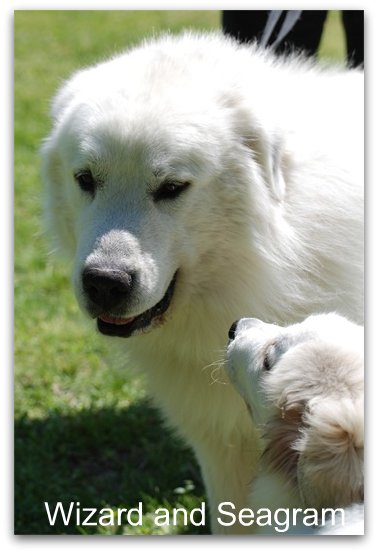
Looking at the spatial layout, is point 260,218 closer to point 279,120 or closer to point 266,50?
point 279,120

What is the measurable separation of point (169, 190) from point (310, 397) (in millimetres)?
926

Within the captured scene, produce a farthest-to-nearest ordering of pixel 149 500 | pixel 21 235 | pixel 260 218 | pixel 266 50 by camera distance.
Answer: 1. pixel 21 235
2. pixel 149 500
3. pixel 266 50
4. pixel 260 218

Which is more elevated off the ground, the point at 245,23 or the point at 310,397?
the point at 245,23

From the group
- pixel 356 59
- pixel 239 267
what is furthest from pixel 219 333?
pixel 356 59

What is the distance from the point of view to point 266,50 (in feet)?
11.9

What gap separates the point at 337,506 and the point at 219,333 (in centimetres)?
108

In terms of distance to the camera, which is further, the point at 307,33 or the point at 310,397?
the point at 307,33

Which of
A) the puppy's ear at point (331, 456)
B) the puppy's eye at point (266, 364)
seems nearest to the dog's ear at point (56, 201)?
the puppy's eye at point (266, 364)

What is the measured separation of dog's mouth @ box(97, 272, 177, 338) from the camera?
3201 mm

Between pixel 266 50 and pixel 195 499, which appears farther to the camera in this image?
pixel 195 499

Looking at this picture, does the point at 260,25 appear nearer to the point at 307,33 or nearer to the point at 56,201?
the point at 307,33

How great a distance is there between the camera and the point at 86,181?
3254mm

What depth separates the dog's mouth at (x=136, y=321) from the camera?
3.20 metres

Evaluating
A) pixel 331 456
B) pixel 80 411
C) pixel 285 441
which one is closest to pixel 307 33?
pixel 80 411
